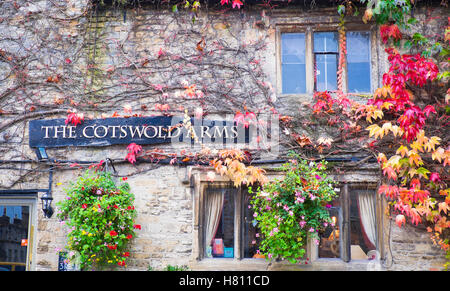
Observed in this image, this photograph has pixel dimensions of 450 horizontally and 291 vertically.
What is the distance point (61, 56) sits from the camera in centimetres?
792

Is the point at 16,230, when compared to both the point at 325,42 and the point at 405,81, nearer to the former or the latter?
the point at 325,42

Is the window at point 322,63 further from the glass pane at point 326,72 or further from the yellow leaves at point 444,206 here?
the yellow leaves at point 444,206

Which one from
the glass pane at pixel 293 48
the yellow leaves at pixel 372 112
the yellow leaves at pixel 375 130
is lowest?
the yellow leaves at pixel 375 130

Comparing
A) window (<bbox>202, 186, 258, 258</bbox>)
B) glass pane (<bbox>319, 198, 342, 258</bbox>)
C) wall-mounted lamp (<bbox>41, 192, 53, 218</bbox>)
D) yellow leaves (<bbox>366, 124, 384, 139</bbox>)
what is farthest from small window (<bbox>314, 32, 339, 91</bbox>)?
wall-mounted lamp (<bbox>41, 192, 53, 218</bbox>)

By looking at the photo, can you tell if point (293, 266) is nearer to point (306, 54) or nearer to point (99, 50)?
point (306, 54)

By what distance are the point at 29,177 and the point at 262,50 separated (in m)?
4.26

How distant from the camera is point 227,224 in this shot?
730 centimetres

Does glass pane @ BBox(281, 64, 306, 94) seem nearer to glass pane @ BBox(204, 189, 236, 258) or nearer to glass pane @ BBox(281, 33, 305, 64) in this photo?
glass pane @ BBox(281, 33, 305, 64)

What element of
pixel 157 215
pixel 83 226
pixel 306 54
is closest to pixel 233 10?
pixel 306 54

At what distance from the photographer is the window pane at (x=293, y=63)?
25.4 feet

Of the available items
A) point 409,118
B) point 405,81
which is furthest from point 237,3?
point 409,118

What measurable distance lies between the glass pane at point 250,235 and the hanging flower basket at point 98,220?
1.64 meters

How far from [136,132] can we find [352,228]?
3653 mm

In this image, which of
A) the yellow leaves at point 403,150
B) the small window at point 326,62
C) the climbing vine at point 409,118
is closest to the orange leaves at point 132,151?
the climbing vine at point 409,118
